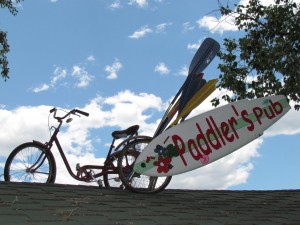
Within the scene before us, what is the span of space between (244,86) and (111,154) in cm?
712

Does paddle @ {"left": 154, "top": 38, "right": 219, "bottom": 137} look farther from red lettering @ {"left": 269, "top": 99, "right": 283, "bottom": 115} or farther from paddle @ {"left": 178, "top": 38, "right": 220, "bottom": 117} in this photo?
red lettering @ {"left": 269, "top": 99, "right": 283, "bottom": 115}

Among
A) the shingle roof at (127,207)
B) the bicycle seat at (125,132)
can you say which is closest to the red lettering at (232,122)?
the shingle roof at (127,207)

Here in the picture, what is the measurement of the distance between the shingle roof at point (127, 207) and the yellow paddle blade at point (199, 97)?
1.30 metres

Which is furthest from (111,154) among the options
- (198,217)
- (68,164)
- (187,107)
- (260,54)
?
(260,54)

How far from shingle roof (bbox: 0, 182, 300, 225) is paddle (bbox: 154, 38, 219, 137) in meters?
1.14

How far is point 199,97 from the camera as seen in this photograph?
7023 mm

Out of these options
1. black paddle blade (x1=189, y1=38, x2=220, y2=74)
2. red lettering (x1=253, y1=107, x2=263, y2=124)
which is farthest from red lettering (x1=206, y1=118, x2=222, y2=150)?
black paddle blade (x1=189, y1=38, x2=220, y2=74)

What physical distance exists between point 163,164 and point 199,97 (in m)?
1.19

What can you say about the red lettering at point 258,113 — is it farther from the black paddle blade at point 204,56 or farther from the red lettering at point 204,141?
the black paddle blade at point 204,56

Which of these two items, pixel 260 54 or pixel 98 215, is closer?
pixel 98 215

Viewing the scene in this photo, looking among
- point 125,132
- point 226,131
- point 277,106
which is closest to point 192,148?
point 226,131

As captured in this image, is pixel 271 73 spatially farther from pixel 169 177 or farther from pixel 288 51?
pixel 169 177

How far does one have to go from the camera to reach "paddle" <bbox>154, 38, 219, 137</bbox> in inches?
282

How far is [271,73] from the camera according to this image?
1272cm
